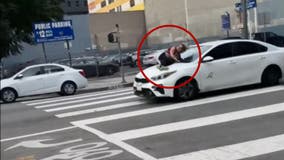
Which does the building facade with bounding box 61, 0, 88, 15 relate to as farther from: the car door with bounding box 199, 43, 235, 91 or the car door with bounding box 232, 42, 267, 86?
the car door with bounding box 199, 43, 235, 91

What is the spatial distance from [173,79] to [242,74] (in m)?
2.10

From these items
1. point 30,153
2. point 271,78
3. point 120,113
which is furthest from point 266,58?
point 30,153

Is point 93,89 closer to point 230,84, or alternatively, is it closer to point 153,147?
point 230,84

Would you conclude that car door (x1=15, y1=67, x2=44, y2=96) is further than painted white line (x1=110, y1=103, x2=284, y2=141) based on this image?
Yes

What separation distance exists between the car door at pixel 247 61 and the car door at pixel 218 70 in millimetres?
185

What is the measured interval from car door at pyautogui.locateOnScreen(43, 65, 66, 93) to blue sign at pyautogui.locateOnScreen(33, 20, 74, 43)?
20.5ft

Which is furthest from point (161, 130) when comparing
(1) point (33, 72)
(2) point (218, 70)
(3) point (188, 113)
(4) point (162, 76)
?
(1) point (33, 72)

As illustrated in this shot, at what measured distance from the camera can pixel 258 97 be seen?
9.80 meters

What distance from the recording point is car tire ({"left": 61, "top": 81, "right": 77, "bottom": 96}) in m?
16.9

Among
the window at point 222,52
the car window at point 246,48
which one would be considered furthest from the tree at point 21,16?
the car window at point 246,48

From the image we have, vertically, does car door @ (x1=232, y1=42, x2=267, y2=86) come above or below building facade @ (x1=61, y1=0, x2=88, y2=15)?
below

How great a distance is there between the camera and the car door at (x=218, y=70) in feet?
33.8

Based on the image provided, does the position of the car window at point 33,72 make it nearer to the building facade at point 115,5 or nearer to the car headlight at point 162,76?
the car headlight at point 162,76

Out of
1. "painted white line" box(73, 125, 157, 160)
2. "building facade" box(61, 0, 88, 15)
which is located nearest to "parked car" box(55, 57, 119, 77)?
"painted white line" box(73, 125, 157, 160)
